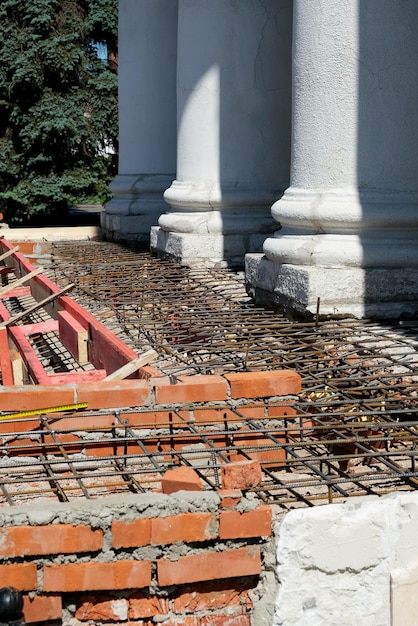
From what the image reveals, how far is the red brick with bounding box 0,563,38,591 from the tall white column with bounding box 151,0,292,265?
706 cm

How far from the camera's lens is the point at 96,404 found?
4438 millimetres

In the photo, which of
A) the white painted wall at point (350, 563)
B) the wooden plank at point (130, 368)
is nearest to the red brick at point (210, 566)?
the white painted wall at point (350, 563)

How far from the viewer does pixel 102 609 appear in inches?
130

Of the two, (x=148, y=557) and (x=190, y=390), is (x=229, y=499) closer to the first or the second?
(x=148, y=557)

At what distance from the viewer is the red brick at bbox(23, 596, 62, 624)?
3.20 m

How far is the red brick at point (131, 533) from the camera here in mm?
3229

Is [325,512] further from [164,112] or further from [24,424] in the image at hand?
[164,112]

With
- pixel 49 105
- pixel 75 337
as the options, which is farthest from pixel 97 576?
pixel 49 105

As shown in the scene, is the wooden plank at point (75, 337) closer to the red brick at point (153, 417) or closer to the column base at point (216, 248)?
the red brick at point (153, 417)

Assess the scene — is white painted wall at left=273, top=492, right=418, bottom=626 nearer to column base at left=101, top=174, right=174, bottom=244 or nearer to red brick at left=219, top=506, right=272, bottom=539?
red brick at left=219, top=506, right=272, bottom=539

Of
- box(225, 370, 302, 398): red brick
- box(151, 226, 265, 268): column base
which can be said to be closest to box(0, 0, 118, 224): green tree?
box(151, 226, 265, 268): column base

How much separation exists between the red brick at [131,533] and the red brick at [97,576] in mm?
65

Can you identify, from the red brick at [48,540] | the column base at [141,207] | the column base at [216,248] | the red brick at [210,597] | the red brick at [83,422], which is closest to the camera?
the red brick at [48,540]

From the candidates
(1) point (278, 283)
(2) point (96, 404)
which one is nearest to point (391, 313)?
(1) point (278, 283)
